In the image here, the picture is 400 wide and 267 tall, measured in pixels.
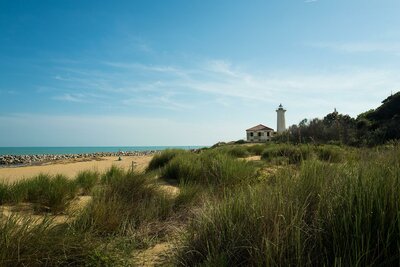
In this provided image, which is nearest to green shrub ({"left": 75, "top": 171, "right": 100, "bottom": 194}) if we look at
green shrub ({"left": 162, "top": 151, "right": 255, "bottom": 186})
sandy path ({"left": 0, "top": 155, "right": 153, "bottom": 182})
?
sandy path ({"left": 0, "top": 155, "right": 153, "bottom": 182})

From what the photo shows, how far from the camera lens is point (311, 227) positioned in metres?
2.50

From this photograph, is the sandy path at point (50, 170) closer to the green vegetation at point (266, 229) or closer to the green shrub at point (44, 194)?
the green shrub at point (44, 194)

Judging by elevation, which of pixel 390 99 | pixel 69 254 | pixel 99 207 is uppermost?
pixel 390 99

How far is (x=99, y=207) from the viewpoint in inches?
144

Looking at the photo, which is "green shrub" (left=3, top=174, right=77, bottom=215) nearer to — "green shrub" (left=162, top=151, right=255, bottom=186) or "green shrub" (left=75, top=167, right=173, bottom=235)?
"green shrub" (left=75, top=167, right=173, bottom=235)

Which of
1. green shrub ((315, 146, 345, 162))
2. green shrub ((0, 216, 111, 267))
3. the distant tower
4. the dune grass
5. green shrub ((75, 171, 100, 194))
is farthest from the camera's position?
the distant tower

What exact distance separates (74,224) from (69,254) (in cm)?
64

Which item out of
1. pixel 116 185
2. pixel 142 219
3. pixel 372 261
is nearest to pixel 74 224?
pixel 142 219

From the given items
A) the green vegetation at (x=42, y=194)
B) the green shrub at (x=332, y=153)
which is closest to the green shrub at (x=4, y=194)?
the green vegetation at (x=42, y=194)

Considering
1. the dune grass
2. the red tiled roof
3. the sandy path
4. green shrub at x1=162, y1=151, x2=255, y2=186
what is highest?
the red tiled roof

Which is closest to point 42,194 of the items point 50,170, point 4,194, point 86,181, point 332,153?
point 4,194

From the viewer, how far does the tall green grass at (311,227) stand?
6.59ft

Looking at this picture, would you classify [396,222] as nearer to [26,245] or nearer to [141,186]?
[26,245]

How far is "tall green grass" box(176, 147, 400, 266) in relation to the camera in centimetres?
201
